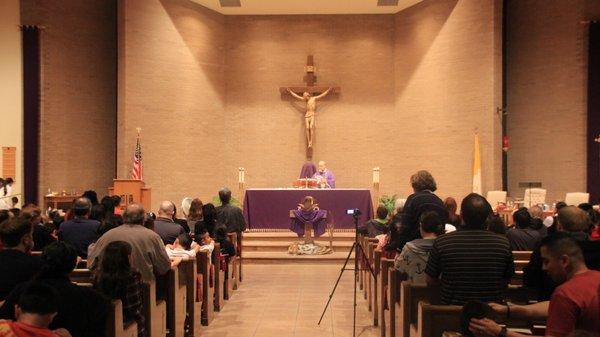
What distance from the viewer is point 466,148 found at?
16.1 m

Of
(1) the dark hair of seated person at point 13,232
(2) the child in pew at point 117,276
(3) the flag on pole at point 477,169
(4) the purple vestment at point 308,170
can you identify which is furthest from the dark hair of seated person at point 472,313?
(4) the purple vestment at point 308,170

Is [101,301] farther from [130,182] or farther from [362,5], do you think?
[362,5]

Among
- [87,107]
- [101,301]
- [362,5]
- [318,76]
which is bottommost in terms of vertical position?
[101,301]

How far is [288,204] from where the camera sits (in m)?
13.8

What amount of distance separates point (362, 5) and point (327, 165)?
15.3ft

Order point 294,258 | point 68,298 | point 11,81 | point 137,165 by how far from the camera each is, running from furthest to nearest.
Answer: point 137,165, point 11,81, point 294,258, point 68,298

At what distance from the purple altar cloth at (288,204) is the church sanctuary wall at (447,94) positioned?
3.72m

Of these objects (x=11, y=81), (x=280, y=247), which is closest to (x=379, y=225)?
(x=280, y=247)

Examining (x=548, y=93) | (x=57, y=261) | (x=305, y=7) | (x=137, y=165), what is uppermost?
(x=305, y=7)

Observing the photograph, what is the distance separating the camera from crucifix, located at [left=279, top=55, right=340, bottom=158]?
58.7 feet

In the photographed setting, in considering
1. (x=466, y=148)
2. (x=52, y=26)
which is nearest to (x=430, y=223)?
(x=466, y=148)

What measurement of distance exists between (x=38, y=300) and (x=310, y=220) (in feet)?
30.2

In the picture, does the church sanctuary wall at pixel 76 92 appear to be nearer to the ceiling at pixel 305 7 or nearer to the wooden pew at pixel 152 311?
the ceiling at pixel 305 7

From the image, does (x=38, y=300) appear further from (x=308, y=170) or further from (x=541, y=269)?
(x=308, y=170)
